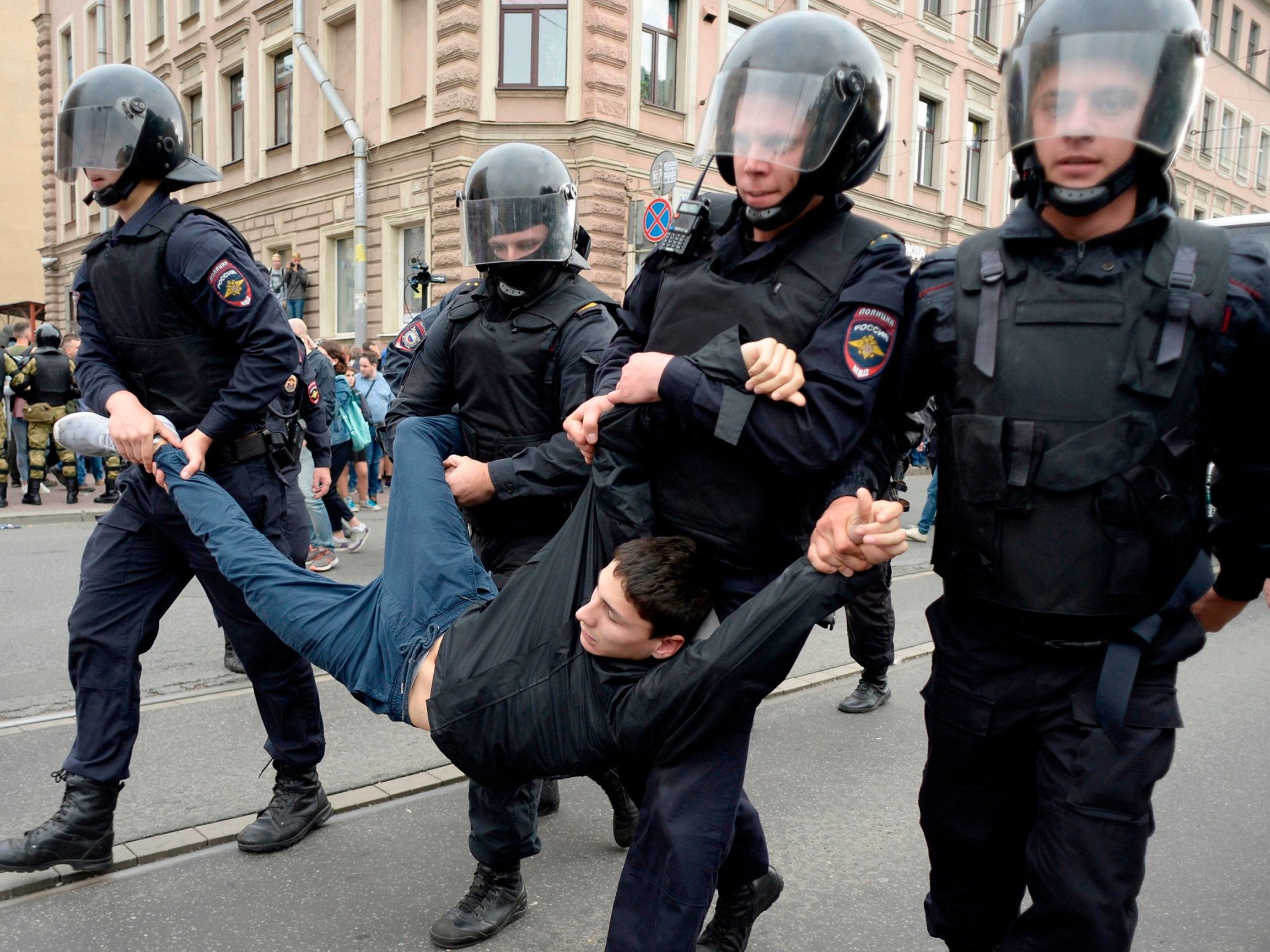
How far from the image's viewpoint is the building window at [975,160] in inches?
949

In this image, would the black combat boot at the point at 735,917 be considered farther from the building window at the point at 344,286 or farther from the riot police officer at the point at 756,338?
the building window at the point at 344,286

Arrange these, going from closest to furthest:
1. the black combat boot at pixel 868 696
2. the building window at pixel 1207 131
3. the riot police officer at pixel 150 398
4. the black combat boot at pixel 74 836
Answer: the black combat boot at pixel 74 836
the riot police officer at pixel 150 398
the black combat boot at pixel 868 696
the building window at pixel 1207 131

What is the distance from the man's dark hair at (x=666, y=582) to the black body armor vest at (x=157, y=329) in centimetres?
161

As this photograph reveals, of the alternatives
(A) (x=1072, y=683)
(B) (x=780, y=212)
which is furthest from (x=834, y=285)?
(A) (x=1072, y=683)

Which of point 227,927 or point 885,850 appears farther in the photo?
point 885,850

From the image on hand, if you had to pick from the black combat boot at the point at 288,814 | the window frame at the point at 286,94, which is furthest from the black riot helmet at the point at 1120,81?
the window frame at the point at 286,94

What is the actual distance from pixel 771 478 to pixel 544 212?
1.32 m

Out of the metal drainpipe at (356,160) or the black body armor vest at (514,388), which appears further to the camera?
the metal drainpipe at (356,160)

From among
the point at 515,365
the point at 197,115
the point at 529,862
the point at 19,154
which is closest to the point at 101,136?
the point at 515,365

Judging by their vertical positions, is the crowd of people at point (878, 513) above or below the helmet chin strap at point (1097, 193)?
below

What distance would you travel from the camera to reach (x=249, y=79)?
67.8 ft

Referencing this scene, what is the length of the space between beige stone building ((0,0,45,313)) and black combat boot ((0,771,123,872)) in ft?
113

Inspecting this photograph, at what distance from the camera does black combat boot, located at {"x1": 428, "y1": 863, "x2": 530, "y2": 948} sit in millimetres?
2627

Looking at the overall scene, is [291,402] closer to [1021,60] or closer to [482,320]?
[482,320]
